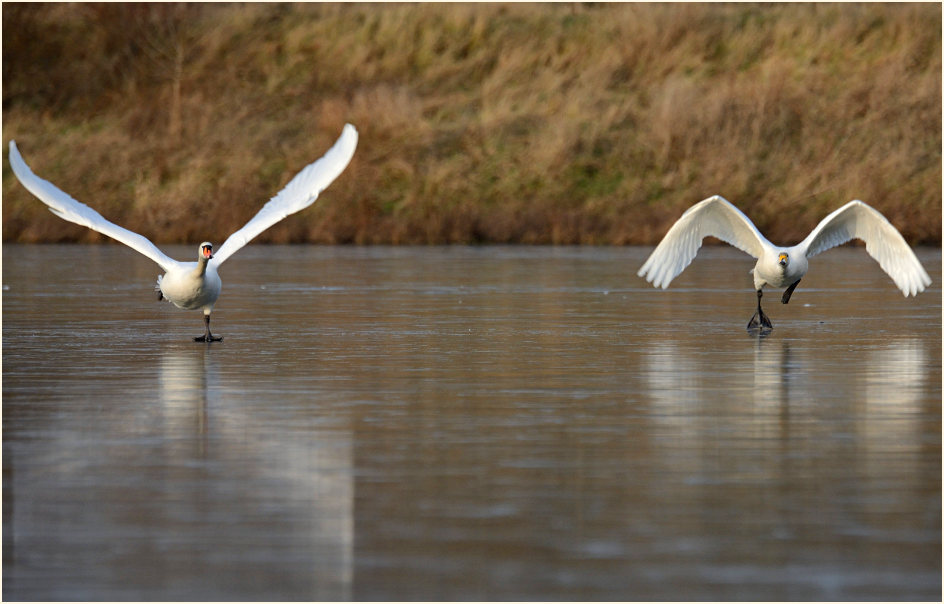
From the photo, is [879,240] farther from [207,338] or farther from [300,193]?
[207,338]

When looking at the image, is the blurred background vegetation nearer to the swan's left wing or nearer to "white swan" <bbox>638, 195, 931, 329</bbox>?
"white swan" <bbox>638, 195, 931, 329</bbox>

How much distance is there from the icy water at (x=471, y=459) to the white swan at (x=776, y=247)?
49cm

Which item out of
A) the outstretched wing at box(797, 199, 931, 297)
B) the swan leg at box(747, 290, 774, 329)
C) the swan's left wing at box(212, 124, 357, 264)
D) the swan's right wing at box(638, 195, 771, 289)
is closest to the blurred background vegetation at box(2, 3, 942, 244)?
the swan's right wing at box(638, 195, 771, 289)

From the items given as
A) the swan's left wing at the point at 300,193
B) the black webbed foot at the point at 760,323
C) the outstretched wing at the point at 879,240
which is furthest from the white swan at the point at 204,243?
the outstretched wing at the point at 879,240

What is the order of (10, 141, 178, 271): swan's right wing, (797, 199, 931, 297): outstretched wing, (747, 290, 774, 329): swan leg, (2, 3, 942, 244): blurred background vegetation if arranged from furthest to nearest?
1. (2, 3, 942, 244): blurred background vegetation
2. (797, 199, 931, 297): outstretched wing
3. (747, 290, 774, 329): swan leg
4. (10, 141, 178, 271): swan's right wing

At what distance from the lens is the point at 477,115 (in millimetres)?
45281

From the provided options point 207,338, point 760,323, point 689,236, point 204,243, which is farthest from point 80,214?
point 760,323

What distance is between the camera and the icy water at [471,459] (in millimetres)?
5930

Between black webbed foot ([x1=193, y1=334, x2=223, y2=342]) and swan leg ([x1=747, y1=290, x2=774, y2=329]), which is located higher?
swan leg ([x1=747, y1=290, x2=774, y2=329])

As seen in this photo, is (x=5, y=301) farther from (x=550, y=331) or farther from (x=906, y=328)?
(x=906, y=328)

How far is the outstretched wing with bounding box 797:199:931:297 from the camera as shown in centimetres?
1608

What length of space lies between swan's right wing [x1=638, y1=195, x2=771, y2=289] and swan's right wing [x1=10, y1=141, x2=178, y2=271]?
15.9 ft

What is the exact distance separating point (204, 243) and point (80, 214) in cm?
112

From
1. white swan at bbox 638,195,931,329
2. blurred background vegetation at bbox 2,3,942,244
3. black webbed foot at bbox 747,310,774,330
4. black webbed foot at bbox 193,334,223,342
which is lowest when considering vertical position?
black webbed foot at bbox 193,334,223,342
